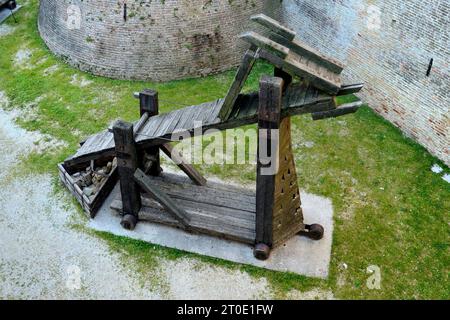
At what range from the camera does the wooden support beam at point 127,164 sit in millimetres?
7215

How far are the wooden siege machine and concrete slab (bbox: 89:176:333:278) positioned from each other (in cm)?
17

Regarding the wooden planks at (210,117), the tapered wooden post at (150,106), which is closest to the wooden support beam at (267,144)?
the wooden planks at (210,117)

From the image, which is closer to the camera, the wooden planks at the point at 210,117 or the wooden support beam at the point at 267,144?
the wooden support beam at the point at 267,144

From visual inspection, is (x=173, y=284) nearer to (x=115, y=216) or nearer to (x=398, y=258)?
(x=115, y=216)

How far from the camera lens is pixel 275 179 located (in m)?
6.89

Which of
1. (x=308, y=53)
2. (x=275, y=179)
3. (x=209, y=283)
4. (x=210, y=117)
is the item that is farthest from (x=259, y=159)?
(x=209, y=283)

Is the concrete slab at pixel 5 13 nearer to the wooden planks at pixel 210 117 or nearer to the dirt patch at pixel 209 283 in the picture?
the wooden planks at pixel 210 117

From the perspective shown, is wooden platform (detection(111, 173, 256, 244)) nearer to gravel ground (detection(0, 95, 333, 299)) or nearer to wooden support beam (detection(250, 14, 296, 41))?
gravel ground (detection(0, 95, 333, 299))

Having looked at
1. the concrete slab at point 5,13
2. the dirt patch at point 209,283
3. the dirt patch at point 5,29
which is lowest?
the dirt patch at point 209,283

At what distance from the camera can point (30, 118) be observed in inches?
433

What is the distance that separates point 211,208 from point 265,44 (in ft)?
11.0

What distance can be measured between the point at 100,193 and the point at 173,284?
2276mm

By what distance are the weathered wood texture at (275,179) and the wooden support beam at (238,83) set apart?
29 cm

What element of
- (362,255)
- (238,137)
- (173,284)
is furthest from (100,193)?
(362,255)
